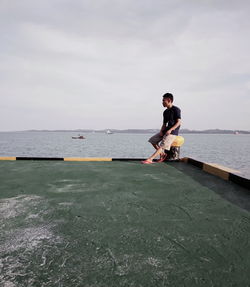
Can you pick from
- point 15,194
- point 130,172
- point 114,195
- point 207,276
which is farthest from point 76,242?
point 130,172

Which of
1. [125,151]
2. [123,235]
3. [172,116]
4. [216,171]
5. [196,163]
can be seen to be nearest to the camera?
[123,235]

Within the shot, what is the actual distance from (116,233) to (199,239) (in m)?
0.69

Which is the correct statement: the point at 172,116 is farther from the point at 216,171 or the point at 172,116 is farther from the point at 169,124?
the point at 216,171

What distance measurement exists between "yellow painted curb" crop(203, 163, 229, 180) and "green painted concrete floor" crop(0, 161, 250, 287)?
2.11ft

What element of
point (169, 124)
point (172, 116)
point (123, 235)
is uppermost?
point (172, 116)

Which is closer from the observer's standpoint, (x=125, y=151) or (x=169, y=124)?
(x=169, y=124)

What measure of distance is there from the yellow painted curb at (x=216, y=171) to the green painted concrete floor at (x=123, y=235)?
64 centimetres

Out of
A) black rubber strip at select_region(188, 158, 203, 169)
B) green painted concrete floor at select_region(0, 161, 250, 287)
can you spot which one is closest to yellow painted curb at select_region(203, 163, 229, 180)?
black rubber strip at select_region(188, 158, 203, 169)

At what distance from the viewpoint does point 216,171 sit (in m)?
4.41

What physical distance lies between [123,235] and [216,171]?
10.3 feet

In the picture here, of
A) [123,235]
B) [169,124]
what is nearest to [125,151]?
[169,124]

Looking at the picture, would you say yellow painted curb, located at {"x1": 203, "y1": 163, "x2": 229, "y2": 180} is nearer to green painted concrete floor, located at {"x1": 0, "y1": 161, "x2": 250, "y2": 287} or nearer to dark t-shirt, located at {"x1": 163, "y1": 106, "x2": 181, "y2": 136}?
green painted concrete floor, located at {"x1": 0, "y1": 161, "x2": 250, "y2": 287}

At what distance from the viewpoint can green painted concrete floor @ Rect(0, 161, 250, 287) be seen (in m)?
1.38

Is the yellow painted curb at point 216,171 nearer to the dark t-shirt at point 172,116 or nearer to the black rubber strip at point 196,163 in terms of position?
the black rubber strip at point 196,163
